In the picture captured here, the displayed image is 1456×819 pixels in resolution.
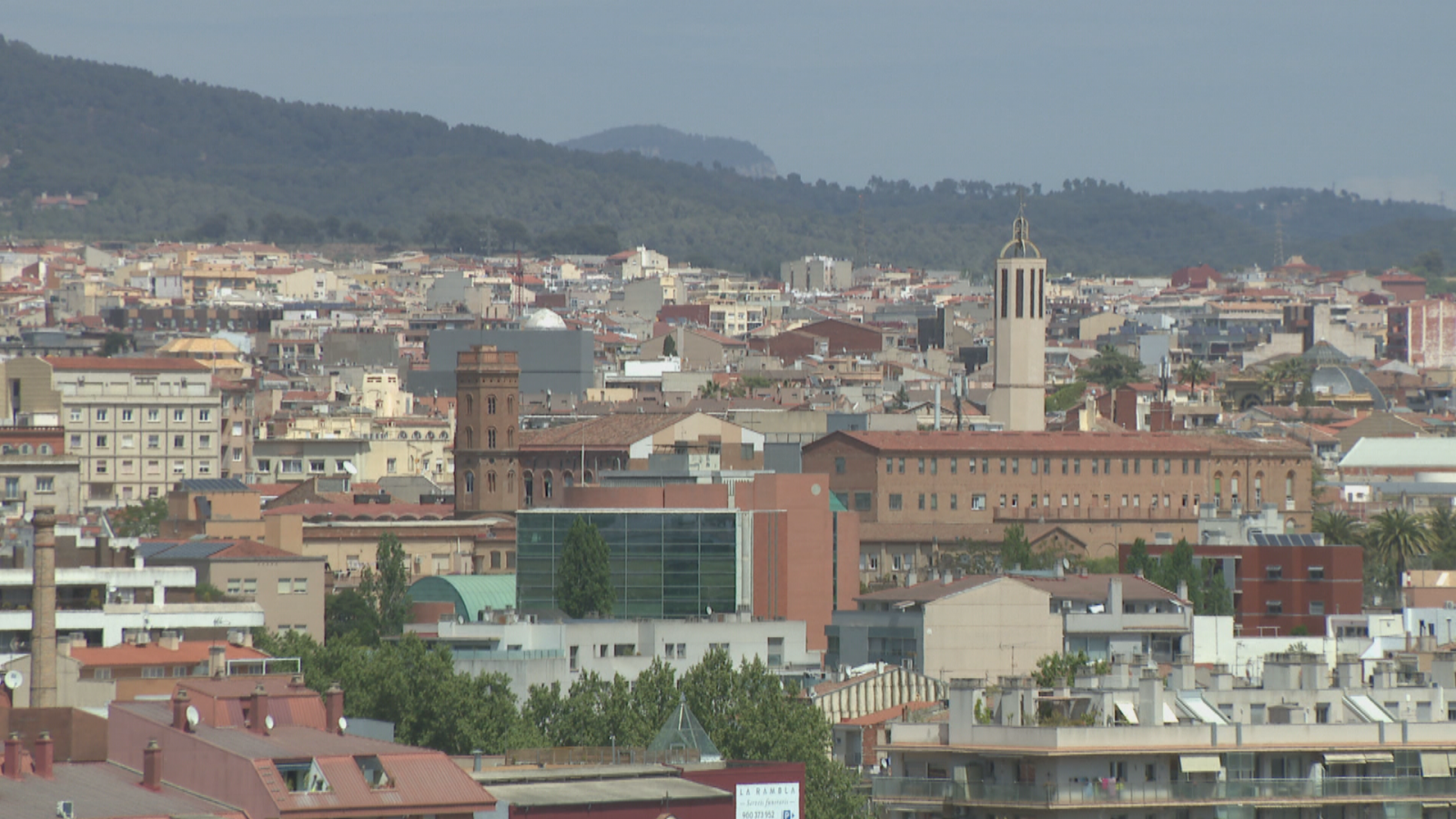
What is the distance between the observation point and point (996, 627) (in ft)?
243

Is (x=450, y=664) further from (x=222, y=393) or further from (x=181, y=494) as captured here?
(x=222, y=393)

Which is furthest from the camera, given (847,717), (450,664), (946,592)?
(946,592)

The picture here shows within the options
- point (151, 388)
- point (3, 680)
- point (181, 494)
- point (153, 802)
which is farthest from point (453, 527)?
point (153, 802)

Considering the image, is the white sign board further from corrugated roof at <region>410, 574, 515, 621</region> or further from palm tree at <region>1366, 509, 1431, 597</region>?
palm tree at <region>1366, 509, 1431, 597</region>

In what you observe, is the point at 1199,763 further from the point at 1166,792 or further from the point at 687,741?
the point at 687,741

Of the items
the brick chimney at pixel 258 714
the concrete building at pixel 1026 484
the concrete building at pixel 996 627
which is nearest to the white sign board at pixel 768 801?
the brick chimney at pixel 258 714

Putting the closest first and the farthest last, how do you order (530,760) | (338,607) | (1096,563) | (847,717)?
(530,760)
(847,717)
(338,607)
(1096,563)

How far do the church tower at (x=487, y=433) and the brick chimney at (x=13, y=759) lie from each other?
76094 mm

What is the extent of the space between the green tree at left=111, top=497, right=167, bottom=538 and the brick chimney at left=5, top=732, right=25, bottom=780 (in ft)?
180

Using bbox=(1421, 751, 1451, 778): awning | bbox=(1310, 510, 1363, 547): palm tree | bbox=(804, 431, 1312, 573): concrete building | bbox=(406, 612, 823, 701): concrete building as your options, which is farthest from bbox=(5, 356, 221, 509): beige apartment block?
bbox=(1421, 751, 1451, 778): awning

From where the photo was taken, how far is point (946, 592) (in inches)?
2975

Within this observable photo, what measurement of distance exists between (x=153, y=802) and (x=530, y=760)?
26.2 feet

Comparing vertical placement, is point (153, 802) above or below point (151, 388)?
below

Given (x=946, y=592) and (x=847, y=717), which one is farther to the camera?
(x=946, y=592)
